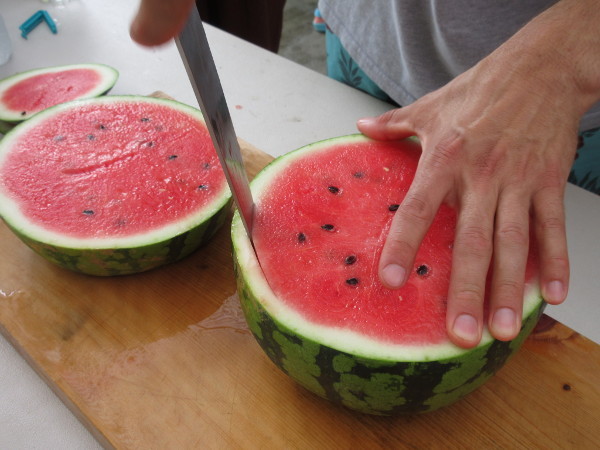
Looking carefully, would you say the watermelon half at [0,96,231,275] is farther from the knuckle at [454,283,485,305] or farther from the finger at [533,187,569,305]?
the finger at [533,187,569,305]

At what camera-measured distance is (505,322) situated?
39.0 inches

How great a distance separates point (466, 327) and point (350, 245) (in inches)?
12.7

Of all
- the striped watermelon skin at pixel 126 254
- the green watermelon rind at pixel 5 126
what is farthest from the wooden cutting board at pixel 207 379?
the green watermelon rind at pixel 5 126

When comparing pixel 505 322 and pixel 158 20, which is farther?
pixel 505 322

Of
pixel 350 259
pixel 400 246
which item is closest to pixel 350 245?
pixel 350 259

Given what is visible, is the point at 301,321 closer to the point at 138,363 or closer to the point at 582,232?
the point at 138,363

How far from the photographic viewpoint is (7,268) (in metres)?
1.56

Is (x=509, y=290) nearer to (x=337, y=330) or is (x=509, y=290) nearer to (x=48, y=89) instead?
(x=337, y=330)

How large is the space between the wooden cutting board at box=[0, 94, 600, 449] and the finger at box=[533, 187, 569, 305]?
324 mm

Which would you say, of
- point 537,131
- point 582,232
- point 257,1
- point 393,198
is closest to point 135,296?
point 393,198

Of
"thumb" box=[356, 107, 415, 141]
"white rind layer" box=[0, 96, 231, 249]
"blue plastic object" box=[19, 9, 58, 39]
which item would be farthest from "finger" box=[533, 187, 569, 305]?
"blue plastic object" box=[19, 9, 58, 39]

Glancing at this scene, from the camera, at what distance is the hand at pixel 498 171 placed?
41.2 inches

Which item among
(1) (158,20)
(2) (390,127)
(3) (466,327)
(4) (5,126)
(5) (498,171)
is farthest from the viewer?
(4) (5,126)

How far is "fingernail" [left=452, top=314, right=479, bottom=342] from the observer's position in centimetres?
97
